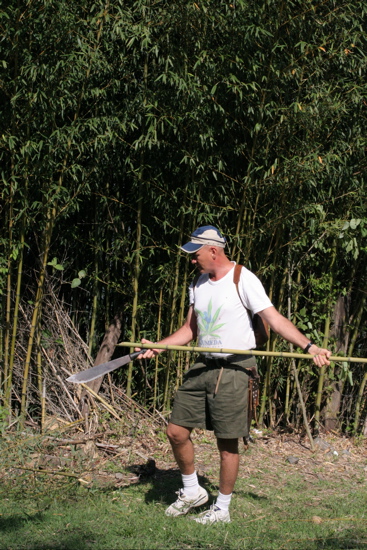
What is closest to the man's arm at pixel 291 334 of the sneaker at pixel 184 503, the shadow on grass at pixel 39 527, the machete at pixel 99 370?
the machete at pixel 99 370

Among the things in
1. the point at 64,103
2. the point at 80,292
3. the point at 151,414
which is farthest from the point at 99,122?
the point at 151,414

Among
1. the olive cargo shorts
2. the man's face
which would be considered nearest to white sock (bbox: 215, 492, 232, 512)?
the olive cargo shorts

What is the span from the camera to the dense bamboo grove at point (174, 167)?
15.0ft

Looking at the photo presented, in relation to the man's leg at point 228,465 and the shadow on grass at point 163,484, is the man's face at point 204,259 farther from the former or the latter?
the shadow on grass at point 163,484

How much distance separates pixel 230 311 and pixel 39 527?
152 centimetres

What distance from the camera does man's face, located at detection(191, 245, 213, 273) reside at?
11.2ft

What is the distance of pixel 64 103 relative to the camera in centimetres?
458

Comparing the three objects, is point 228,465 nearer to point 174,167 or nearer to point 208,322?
point 208,322

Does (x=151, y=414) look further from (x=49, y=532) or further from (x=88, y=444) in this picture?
(x=49, y=532)

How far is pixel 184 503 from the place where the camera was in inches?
139

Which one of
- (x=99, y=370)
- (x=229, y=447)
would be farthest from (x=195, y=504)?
(x=99, y=370)

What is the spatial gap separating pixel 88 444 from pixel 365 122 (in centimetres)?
337

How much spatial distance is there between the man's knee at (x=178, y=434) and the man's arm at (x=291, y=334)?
2.53 feet

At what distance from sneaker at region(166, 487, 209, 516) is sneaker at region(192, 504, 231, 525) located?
0.12m
